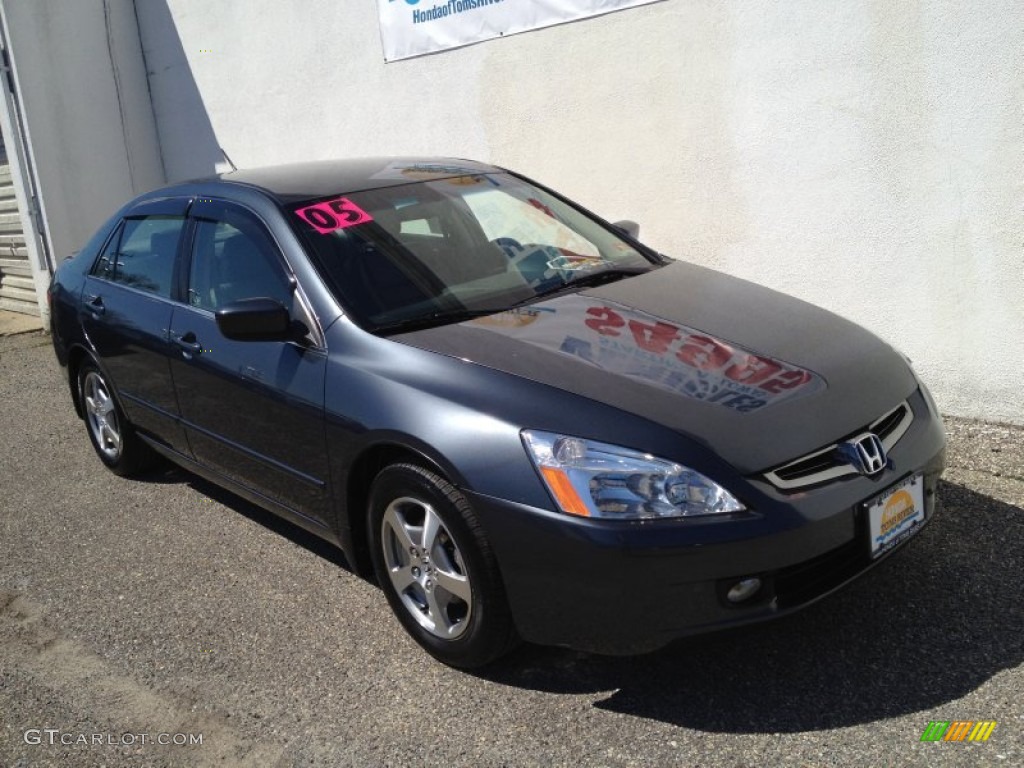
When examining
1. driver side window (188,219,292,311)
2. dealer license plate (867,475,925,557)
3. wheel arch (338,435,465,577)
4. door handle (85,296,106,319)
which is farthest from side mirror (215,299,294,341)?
dealer license plate (867,475,925,557)

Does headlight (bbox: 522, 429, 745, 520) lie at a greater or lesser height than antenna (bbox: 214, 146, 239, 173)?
lesser

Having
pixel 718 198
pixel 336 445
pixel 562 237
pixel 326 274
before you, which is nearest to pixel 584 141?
pixel 718 198

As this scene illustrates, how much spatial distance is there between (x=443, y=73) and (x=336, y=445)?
180 inches

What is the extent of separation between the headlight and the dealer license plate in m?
0.51

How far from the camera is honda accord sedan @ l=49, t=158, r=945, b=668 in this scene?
2.75 meters

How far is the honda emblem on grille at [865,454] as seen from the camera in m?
2.95

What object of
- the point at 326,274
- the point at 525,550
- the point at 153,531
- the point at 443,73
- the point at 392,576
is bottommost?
the point at 153,531

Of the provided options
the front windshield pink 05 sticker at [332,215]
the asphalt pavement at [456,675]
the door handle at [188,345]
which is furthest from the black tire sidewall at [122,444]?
the front windshield pink 05 sticker at [332,215]

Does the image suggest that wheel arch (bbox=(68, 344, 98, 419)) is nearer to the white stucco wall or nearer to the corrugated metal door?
the white stucco wall

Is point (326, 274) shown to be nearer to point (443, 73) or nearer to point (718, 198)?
point (718, 198)

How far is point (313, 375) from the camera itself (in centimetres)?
351

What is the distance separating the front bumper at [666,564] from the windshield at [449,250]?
3.33 feet

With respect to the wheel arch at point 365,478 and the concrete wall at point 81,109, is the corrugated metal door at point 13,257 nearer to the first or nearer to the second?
the concrete wall at point 81,109

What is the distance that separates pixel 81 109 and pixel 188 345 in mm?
6897
